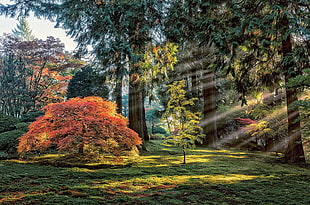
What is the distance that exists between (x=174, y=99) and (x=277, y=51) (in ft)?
17.3

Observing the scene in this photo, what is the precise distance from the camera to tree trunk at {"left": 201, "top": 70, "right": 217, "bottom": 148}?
1204 centimetres

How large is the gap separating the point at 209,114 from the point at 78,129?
894 centimetres

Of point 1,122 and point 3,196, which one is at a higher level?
point 1,122

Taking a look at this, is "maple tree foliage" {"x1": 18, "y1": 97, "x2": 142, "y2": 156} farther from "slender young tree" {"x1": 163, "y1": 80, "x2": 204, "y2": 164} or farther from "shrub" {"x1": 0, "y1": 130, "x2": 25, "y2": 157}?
"shrub" {"x1": 0, "y1": 130, "x2": 25, "y2": 157}

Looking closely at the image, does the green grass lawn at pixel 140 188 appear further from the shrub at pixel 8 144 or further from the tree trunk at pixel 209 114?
the tree trunk at pixel 209 114

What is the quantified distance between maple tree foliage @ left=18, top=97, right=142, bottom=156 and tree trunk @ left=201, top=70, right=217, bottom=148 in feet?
24.7

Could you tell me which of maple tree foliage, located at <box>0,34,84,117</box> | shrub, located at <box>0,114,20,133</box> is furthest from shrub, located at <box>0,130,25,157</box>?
maple tree foliage, located at <box>0,34,84,117</box>

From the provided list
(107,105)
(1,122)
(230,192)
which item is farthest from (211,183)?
(1,122)

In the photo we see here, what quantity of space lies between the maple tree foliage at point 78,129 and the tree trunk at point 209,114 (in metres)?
7.54

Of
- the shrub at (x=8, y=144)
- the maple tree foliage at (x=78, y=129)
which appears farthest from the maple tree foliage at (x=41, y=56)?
the maple tree foliage at (x=78, y=129)

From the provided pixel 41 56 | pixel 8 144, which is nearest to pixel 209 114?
pixel 8 144

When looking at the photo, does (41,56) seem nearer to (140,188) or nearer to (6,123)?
(6,123)

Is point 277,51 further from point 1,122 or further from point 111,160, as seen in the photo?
point 1,122

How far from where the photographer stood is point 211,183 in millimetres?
4082
